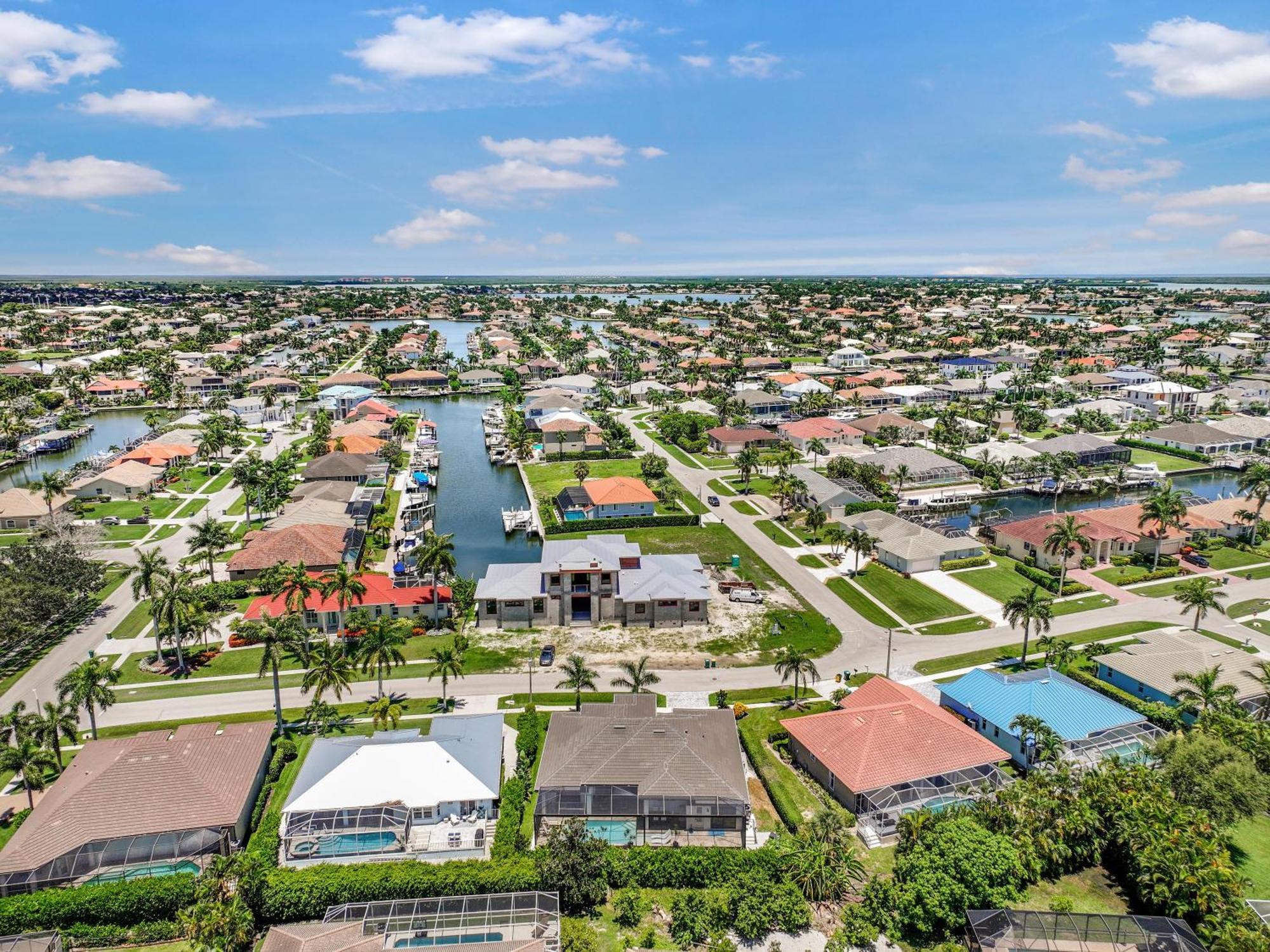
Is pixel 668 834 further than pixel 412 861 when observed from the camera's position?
Yes

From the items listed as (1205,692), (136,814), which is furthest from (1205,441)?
(136,814)

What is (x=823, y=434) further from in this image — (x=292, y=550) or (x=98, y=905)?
(x=98, y=905)

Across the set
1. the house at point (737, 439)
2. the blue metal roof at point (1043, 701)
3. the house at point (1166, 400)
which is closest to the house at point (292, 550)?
the blue metal roof at point (1043, 701)

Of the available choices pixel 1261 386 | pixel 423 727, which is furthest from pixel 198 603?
pixel 1261 386

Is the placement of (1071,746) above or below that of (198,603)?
below

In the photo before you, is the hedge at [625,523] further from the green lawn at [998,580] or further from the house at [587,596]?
the green lawn at [998,580]

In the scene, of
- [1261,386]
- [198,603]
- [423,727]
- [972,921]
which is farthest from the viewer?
[1261,386]

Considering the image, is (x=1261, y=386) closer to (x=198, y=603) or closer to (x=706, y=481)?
(x=706, y=481)
